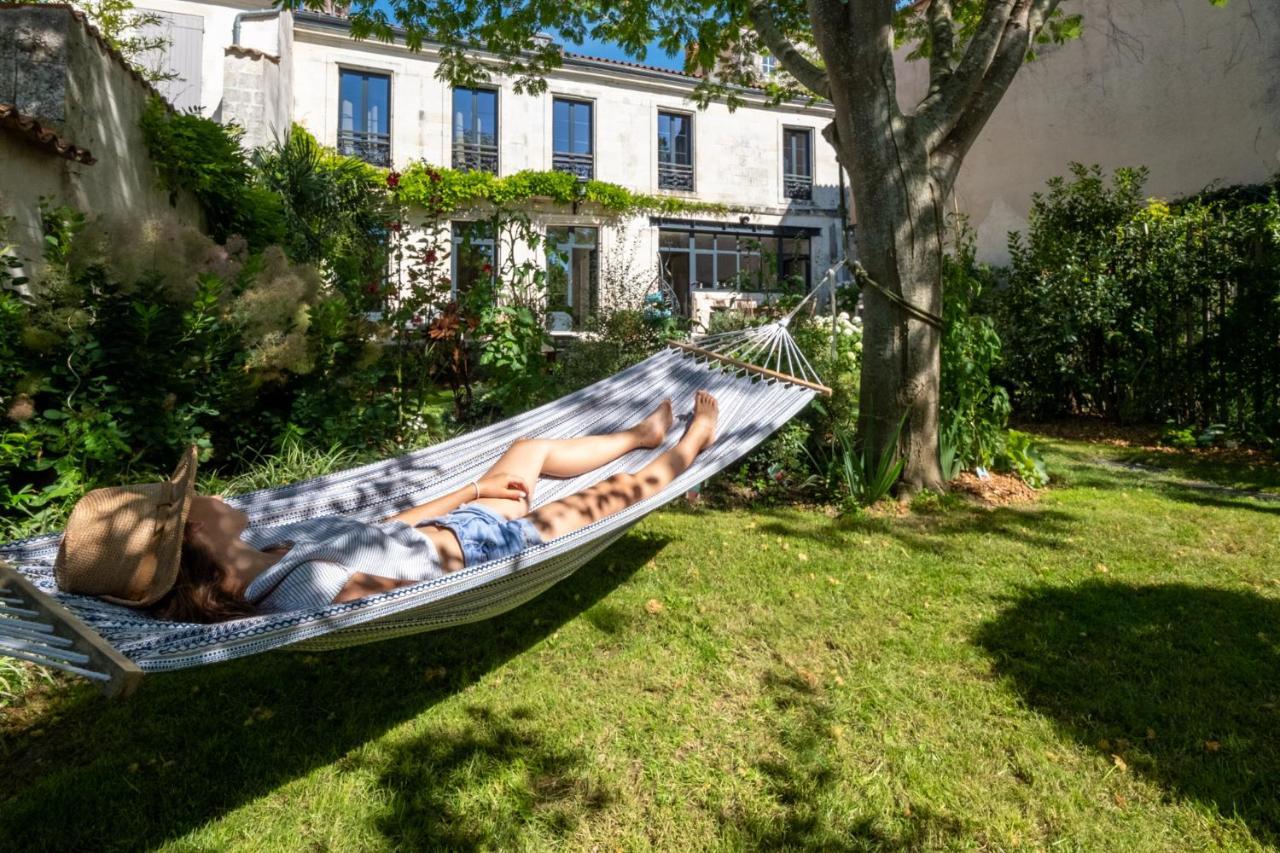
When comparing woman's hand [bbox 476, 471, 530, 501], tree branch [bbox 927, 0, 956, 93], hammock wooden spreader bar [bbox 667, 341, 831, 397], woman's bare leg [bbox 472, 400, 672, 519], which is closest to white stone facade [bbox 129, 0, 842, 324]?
tree branch [bbox 927, 0, 956, 93]

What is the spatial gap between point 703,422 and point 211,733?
5.92 feet

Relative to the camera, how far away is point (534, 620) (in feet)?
8.09

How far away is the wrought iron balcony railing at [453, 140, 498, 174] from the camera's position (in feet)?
43.7

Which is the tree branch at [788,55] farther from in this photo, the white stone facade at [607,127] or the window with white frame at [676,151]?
the window with white frame at [676,151]

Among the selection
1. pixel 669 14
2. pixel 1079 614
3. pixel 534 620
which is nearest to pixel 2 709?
pixel 534 620

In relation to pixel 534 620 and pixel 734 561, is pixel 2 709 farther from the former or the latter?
pixel 734 561

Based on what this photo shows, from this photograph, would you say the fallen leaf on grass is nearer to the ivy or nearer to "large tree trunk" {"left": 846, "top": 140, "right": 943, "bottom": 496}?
"large tree trunk" {"left": 846, "top": 140, "right": 943, "bottom": 496}

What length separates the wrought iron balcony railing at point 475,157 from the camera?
13305mm

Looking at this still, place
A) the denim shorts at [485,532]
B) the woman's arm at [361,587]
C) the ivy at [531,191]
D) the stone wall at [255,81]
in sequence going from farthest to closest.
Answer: the ivy at [531,191] < the stone wall at [255,81] < the denim shorts at [485,532] < the woman's arm at [361,587]

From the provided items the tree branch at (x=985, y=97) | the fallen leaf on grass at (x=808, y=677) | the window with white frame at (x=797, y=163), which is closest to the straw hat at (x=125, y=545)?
the fallen leaf on grass at (x=808, y=677)

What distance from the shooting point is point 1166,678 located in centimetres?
198

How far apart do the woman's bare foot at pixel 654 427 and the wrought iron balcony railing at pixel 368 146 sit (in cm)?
1132

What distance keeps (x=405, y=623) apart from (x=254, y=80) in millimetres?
9311

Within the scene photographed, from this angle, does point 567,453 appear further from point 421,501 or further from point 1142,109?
point 1142,109
